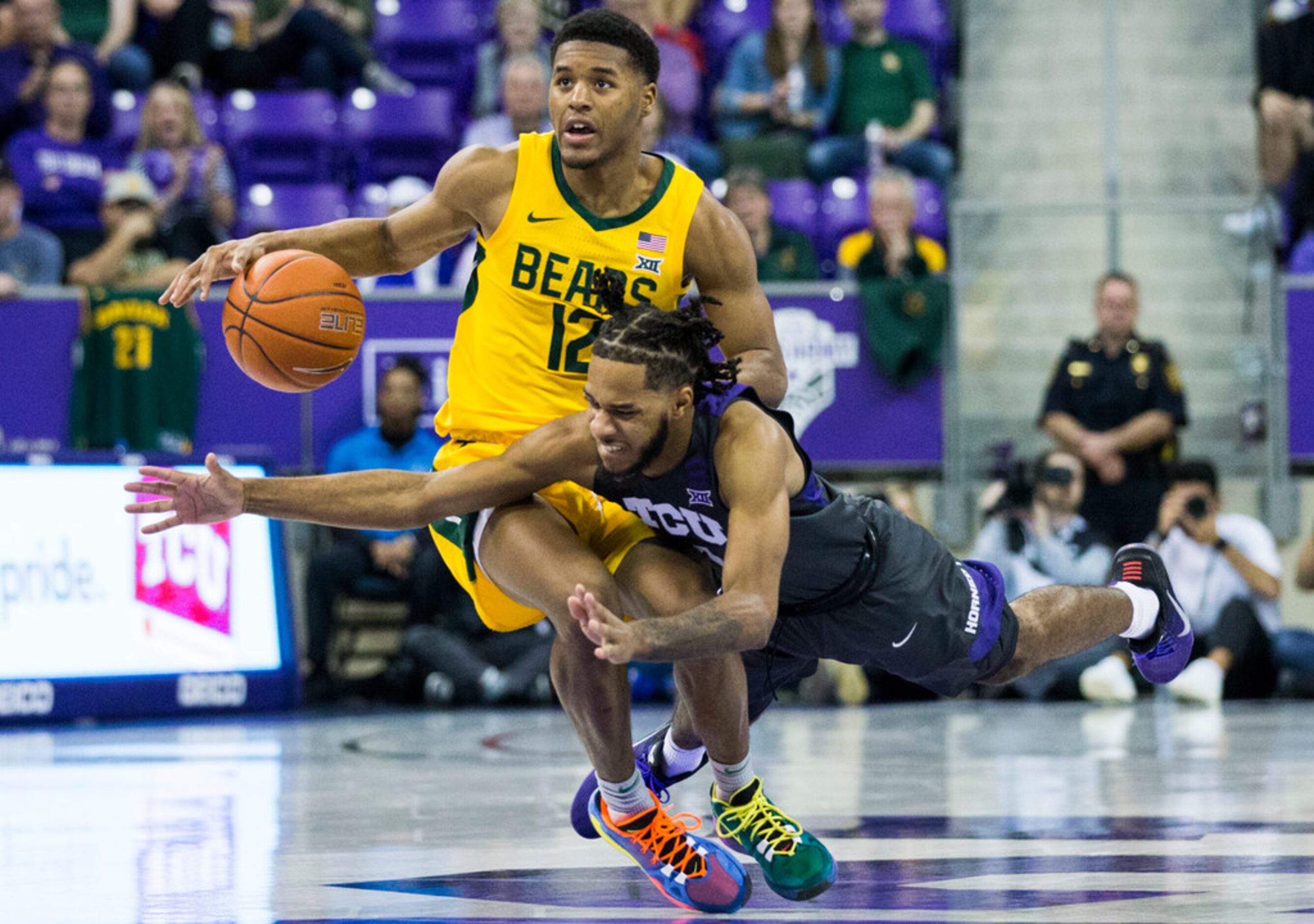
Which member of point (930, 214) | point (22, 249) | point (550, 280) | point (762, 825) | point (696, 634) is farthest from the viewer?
point (930, 214)

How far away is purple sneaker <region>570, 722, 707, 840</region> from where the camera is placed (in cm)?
467

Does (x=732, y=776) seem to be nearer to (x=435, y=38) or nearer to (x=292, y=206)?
(x=292, y=206)

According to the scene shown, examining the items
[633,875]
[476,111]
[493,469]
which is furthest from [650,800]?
[476,111]

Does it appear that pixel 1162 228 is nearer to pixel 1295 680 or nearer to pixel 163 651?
pixel 1295 680

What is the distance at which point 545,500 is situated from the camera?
14.5ft

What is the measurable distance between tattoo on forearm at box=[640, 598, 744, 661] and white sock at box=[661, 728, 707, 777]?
3.97 feet

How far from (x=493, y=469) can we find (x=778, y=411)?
0.69 metres

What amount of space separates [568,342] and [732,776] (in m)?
1.14

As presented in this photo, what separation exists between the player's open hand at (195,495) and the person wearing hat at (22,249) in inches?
→ 259

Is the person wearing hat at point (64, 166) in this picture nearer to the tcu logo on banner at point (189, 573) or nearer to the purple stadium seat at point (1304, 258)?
the tcu logo on banner at point (189, 573)

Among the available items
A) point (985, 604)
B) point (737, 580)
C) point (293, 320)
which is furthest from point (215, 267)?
point (985, 604)

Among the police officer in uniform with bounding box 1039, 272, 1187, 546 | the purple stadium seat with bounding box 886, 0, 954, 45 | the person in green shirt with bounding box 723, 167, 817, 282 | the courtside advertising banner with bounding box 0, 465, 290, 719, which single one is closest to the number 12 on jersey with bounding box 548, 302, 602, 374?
the courtside advertising banner with bounding box 0, 465, 290, 719

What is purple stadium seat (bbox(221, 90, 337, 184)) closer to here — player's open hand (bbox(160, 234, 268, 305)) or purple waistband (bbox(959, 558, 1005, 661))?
player's open hand (bbox(160, 234, 268, 305))

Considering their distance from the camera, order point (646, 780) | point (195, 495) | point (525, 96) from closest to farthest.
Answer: point (195, 495) < point (646, 780) < point (525, 96)
